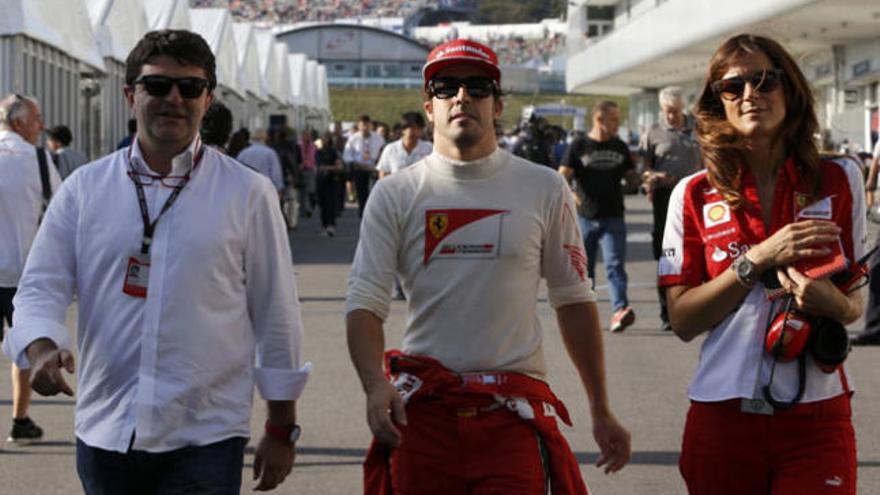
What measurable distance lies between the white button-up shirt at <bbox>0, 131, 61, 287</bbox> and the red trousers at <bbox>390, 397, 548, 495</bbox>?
540cm

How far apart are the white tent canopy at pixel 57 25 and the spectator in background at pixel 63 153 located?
225cm

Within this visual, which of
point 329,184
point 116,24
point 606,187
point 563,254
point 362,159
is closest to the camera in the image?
point 563,254

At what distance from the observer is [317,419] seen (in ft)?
31.4

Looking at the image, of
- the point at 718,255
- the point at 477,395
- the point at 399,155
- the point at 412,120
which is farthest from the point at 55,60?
the point at 718,255

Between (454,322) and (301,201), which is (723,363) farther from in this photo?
(301,201)

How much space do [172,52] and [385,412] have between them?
3.51ft

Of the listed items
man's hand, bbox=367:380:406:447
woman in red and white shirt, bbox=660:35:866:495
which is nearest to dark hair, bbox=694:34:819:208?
woman in red and white shirt, bbox=660:35:866:495

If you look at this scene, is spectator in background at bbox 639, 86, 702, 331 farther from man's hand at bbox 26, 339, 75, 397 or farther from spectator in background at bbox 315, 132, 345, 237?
spectator in background at bbox 315, 132, 345, 237

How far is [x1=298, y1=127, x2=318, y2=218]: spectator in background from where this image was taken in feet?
110

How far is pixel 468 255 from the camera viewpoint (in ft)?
14.9

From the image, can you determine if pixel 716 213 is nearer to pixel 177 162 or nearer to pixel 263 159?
pixel 177 162

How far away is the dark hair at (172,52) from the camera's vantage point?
180 inches

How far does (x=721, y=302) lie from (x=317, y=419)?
5.39 m

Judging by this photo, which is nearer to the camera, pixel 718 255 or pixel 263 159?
pixel 718 255
